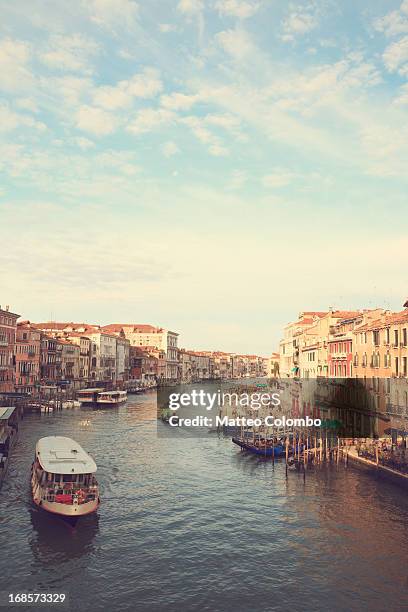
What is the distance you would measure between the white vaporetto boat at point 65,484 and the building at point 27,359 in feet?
226

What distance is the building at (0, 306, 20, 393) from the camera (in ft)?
300

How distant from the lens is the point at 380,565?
2631cm

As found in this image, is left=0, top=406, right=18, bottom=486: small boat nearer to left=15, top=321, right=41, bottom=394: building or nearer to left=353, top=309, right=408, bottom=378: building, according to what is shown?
left=353, top=309, right=408, bottom=378: building

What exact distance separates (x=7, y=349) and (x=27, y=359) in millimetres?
13616

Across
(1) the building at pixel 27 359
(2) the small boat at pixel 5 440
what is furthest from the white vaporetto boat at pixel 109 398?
(2) the small boat at pixel 5 440

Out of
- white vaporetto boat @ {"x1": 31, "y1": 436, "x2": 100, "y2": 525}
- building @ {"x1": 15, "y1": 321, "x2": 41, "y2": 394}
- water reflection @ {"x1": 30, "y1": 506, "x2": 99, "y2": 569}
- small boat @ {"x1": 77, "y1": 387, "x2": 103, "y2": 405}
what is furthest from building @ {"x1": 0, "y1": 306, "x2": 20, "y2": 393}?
water reflection @ {"x1": 30, "y1": 506, "x2": 99, "y2": 569}

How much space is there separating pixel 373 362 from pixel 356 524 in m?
22.6

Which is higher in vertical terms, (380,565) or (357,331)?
(357,331)

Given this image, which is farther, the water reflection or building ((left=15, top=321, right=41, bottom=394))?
building ((left=15, top=321, right=41, bottom=394))

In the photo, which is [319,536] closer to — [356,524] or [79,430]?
[356,524]

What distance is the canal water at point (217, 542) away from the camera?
77.5 ft

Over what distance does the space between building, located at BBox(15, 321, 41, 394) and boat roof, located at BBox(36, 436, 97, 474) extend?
65182 millimetres

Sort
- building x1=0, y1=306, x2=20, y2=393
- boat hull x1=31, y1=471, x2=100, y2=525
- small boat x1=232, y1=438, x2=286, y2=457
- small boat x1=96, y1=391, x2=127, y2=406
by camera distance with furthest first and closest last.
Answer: small boat x1=96, y1=391, x2=127, y2=406 < building x1=0, y1=306, x2=20, y2=393 < small boat x1=232, y1=438, x2=286, y2=457 < boat hull x1=31, y1=471, x2=100, y2=525

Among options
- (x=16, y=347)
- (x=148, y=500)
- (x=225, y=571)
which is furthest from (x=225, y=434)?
(x=16, y=347)
